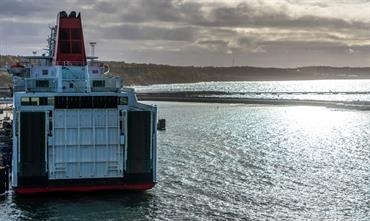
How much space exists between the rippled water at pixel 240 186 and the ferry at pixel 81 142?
40.3 inches

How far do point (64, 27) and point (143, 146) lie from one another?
32.7ft

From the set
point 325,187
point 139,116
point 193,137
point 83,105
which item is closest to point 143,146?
point 139,116

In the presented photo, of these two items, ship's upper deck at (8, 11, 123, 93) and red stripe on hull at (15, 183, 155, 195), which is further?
ship's upper deck at (8, 11, 123, 93)

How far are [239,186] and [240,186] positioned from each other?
65 mm

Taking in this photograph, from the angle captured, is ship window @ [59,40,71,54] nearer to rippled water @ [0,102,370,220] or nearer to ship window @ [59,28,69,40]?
ship window @ [59,28,69,40]

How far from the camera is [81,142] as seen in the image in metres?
32.9

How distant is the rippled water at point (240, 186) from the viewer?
31.2 metres

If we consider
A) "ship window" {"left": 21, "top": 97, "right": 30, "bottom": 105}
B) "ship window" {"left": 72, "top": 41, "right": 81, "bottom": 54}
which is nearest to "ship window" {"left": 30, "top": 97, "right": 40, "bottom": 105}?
"ship window" {"left": 21, "top": 97, "right": 30, "bottom": 105}

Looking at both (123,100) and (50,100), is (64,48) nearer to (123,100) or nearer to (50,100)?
(50,100)

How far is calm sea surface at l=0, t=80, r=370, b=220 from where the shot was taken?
31234 millimetres

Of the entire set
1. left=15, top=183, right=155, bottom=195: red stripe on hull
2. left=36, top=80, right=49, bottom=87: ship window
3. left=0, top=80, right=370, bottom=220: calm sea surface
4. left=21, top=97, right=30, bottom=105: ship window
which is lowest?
left=0, top=80, right=370, bottom=220: calm sea surface

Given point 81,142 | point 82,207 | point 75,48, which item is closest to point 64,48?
point 75,48

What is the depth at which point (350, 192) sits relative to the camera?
37406 millimetres

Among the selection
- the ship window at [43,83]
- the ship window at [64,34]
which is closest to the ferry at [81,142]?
the ship window at [43,83]
